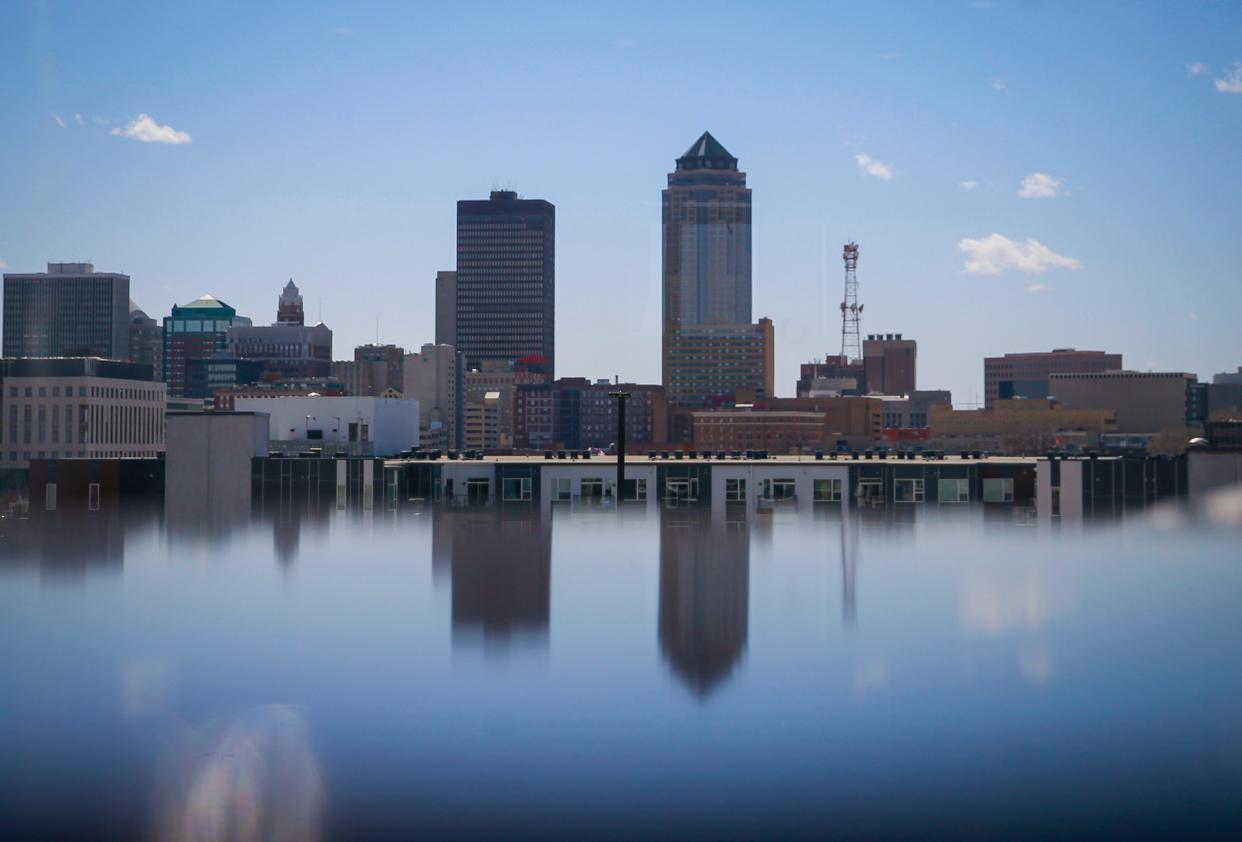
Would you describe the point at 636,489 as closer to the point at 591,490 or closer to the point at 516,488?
the point at 591,490

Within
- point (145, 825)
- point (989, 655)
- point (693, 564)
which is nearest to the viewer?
point (145, 825)

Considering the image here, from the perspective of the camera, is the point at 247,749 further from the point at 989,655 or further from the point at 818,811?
the point at 989,655

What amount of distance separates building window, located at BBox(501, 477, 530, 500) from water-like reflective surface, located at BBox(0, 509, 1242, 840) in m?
32.7

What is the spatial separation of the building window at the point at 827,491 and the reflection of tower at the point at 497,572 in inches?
826

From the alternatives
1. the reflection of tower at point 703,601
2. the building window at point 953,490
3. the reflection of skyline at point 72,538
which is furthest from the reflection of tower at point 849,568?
the reflection of skyline at point 72,538

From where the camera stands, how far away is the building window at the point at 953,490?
8456 cm

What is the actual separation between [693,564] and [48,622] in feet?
72.7

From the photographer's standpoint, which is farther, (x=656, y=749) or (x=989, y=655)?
(x=989, y=655)

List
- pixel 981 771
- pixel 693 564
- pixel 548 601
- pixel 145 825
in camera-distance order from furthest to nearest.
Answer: pixel 693 564, pixel 548 601, pixel 981 771, pixel 145 825

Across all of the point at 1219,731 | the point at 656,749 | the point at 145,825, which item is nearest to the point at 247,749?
the point at 145,825

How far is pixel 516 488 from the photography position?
85.8 metres

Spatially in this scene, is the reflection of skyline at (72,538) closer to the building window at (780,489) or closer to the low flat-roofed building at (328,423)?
the low flat-roofed building at (328,423)

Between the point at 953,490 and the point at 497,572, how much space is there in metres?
45.3

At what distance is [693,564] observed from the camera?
163 feet
